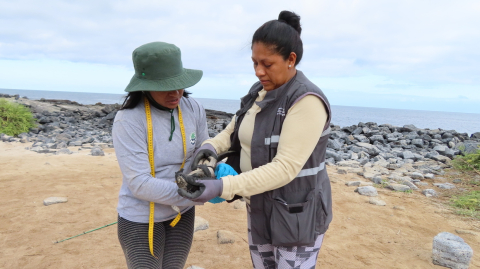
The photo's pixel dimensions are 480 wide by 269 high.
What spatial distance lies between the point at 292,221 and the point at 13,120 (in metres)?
13.1

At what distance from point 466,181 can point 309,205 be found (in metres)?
6.57

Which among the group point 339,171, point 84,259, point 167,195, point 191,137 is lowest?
point 84,259

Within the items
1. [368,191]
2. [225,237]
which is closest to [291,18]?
[225,237]

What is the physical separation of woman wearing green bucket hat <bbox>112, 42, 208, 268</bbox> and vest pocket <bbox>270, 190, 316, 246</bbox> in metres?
0.60

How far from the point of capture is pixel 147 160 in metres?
1.98

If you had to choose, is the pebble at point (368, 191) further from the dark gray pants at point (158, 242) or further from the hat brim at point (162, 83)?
the hat brim at point (162, 83)

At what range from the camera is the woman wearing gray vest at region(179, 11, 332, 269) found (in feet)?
5.47

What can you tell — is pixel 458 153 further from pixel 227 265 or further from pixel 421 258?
pixel 227 265

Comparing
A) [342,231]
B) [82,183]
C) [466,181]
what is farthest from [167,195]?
[466,181]

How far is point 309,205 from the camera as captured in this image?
1776mm

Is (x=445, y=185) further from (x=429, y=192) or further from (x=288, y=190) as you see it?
(x=288, y=190)

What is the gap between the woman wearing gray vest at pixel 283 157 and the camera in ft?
5.47

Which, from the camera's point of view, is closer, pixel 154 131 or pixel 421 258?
pixel 154 131

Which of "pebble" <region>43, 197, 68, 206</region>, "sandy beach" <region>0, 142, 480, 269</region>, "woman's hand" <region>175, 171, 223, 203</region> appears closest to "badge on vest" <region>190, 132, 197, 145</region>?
"woman's hand" <region>175, 171, 223, 203</region>
